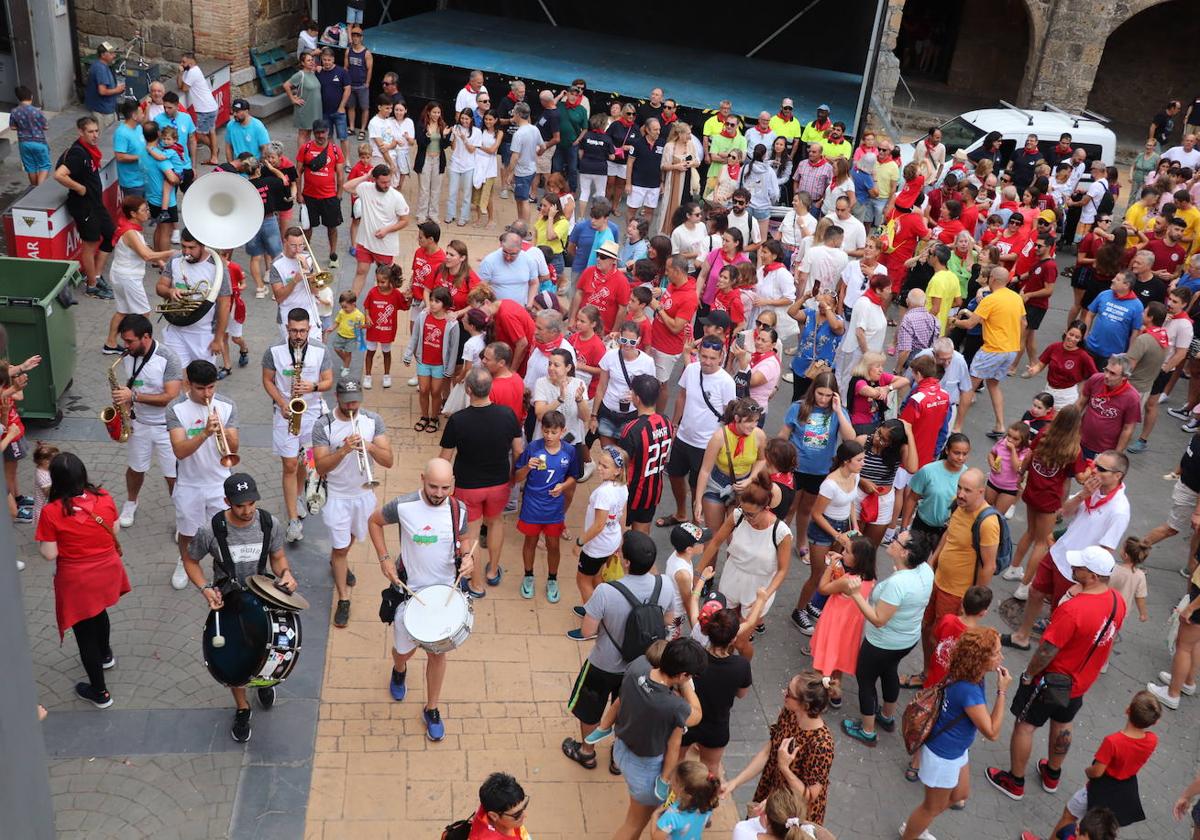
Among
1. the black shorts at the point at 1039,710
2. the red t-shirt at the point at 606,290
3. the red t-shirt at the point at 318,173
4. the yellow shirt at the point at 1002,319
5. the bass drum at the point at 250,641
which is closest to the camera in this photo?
the bass drum at the point at 250,641

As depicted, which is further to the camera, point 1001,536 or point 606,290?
point 606,290

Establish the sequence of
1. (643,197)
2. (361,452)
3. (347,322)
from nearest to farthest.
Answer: (361,452), (347,322), (643,197)

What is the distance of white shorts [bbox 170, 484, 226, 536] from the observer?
7.48m

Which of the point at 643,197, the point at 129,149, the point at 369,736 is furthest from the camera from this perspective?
the point at 643,197

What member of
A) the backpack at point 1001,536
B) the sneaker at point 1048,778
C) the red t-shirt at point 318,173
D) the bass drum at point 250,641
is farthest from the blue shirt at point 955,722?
the red t-shirt at point 318,173

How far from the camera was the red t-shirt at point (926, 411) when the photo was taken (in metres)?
8.68

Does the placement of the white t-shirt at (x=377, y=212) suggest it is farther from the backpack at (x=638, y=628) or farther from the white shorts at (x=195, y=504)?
the backpack at (x=638, y=628)

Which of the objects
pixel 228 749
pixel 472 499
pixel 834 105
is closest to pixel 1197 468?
pixel 472 499

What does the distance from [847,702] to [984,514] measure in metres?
1.62

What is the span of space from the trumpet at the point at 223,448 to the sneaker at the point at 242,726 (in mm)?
1609

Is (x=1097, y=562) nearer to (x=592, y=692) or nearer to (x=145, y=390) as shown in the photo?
(x=592, y=692)

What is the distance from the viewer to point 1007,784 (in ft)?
23.2

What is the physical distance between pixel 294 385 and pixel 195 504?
3.77ft

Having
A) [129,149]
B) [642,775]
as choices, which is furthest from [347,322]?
[642,775]
